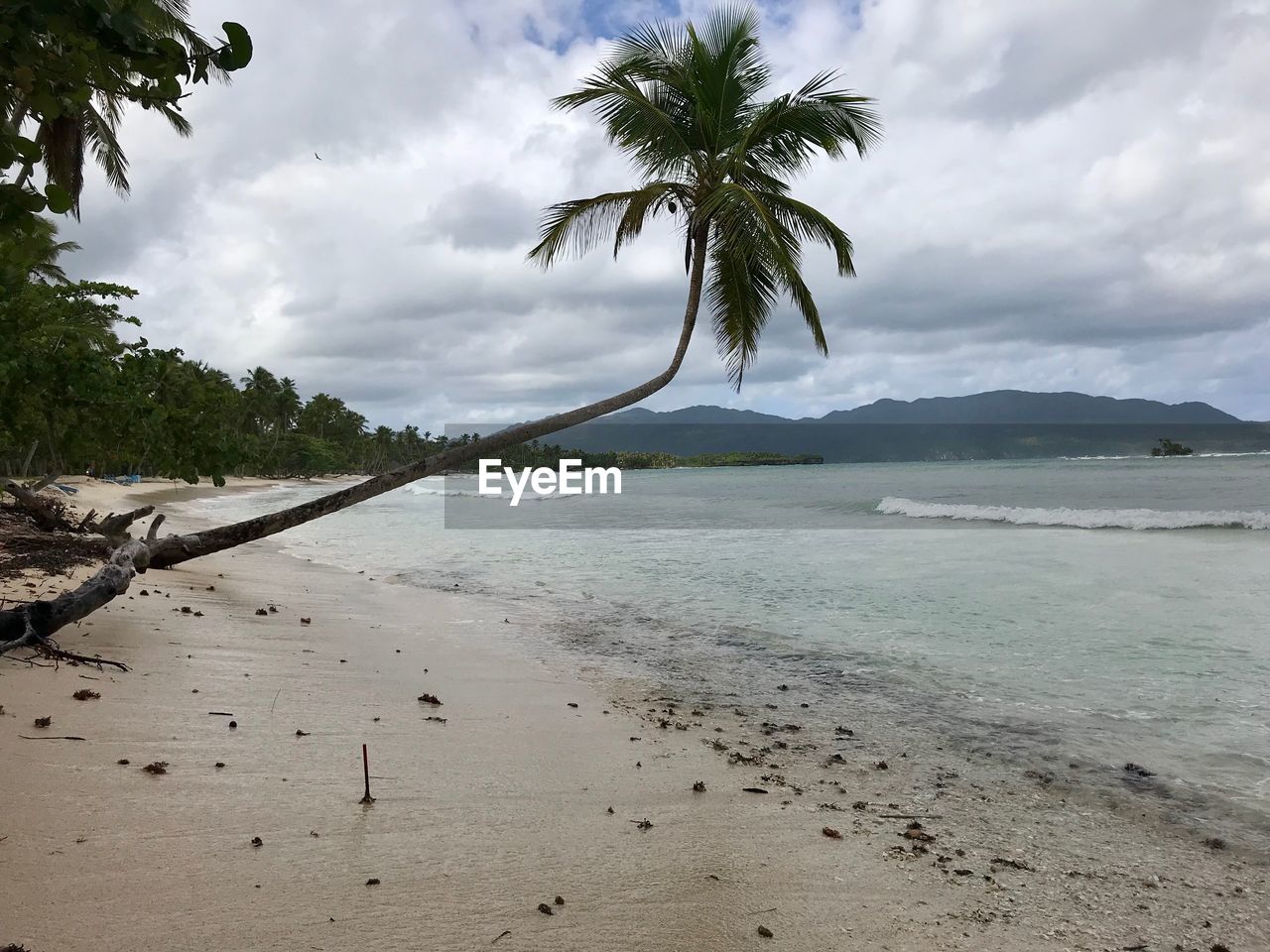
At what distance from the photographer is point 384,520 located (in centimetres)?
2794

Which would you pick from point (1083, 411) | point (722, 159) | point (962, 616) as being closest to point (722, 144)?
point (722, 159)

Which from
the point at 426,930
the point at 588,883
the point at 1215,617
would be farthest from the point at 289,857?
the point at 1215,617

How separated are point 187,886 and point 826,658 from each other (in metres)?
6.11

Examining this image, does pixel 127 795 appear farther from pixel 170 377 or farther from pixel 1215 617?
pixel 1215 617

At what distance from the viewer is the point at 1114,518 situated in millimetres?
21953

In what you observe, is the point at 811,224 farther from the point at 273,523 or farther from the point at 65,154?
the point at 65,154

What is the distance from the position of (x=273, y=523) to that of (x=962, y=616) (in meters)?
8.09

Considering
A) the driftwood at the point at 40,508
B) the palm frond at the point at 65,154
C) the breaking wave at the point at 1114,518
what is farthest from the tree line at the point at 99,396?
the breaking wave at the point at 1114,518

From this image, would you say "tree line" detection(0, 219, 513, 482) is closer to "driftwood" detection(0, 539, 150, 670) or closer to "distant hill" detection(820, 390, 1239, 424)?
"driftwood" detection(0, 539, 150, 670)

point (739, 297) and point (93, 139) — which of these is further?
point (93, 139)

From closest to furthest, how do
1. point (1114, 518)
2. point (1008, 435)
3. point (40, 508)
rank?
point (40, 508), point (1114, 518), point (1008, 435)

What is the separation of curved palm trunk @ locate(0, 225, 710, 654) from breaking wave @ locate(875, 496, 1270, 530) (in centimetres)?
1839

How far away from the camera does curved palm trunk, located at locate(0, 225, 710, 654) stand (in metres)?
4.71

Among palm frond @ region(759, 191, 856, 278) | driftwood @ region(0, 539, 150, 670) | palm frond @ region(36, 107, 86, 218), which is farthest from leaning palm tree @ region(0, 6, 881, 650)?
palm frond @ region(36, 107, 86, 218)
